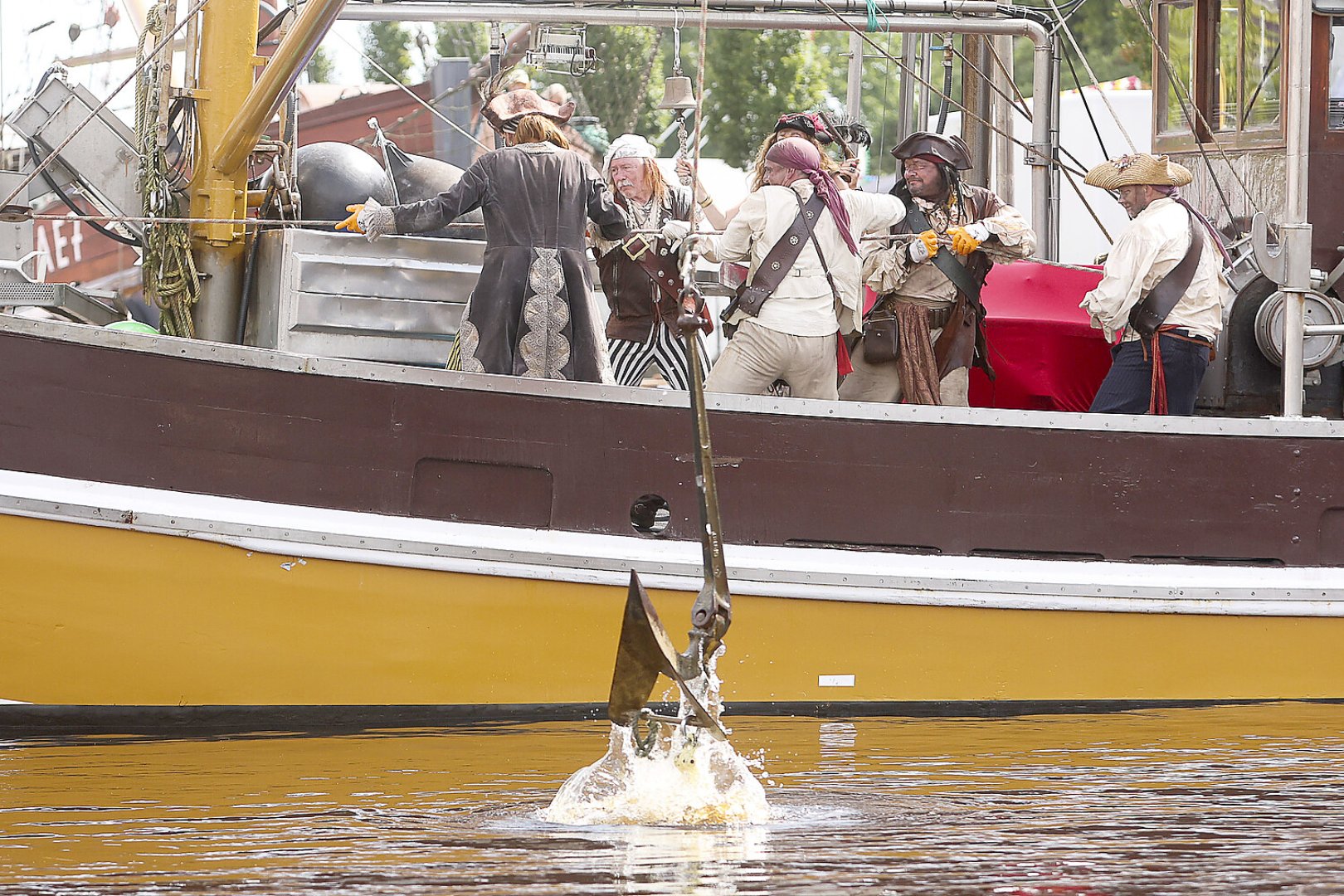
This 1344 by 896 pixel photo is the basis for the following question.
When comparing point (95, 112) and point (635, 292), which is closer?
point (95, 112)

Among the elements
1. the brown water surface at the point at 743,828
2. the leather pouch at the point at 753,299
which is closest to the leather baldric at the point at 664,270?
the leather pouch at the point at 753,299

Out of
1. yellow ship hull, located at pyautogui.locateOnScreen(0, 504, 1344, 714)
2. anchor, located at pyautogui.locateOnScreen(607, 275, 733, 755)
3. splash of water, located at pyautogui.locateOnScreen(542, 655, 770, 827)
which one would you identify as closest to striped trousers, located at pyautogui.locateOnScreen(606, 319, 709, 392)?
yellow ship hull, located at pyautogui.locateOnScreen(0, 504, 1344, 714)

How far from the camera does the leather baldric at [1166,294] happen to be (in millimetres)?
7105

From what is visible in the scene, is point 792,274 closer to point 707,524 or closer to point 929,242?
point 929,242

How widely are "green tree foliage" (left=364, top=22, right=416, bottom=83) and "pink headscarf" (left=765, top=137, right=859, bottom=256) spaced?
19617mm

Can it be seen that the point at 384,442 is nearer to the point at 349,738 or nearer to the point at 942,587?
the point at 349,738

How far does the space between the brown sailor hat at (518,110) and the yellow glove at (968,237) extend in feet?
4.66

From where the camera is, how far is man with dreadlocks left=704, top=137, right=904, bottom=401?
696 cm

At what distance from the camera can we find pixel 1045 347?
25.3 feet

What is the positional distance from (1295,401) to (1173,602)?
0.83 m

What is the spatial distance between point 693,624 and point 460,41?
792 inches

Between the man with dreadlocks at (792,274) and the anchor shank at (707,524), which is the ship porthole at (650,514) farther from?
the anchor shank at (707,524)

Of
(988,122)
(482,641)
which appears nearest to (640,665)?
(482,641)

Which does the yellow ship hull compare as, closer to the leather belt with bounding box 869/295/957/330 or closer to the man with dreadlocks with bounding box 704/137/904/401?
the man with dreadlocks with bounding box 704/137/904/401
